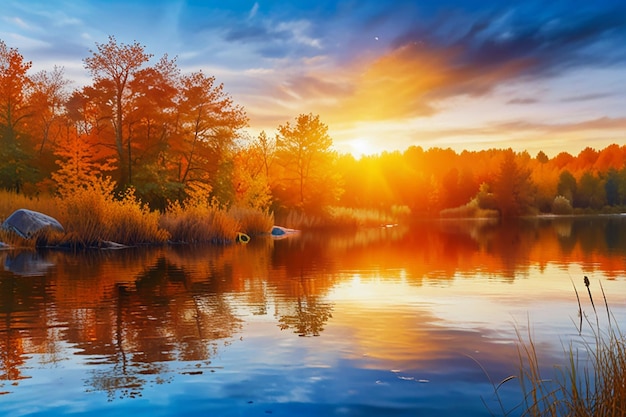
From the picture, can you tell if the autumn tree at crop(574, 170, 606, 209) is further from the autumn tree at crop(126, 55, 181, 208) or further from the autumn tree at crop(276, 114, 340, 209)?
the autumn tree at crop(126, 55, 181, 208)

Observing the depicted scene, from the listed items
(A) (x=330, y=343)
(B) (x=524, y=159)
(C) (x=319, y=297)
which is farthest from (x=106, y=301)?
(B) (x=524, y=159)

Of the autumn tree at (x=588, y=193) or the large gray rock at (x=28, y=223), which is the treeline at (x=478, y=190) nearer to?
the autumn tree at (x=588, y=193)

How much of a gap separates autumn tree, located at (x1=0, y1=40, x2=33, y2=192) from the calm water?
83.2 ft

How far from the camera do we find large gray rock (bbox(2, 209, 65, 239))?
26.3 meters

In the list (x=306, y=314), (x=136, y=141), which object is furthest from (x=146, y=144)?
(x=306, y=314)

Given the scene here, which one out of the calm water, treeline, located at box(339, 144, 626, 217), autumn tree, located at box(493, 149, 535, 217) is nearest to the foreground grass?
the calm water

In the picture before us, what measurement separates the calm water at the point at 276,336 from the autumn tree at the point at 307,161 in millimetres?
39162

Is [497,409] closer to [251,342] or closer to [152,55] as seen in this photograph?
[251,342]

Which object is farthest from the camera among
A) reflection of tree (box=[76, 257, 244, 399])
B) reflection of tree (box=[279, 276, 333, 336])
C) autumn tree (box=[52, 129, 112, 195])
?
autumn tree (box=[52, 129, 112, 195])

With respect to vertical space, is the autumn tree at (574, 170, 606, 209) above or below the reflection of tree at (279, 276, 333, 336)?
above

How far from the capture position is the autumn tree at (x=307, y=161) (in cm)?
5753

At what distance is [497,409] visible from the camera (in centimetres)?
581

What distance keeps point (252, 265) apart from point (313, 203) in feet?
123

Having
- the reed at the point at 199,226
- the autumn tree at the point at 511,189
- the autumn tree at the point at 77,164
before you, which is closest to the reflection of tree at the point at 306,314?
the reed at the point at 199,226
